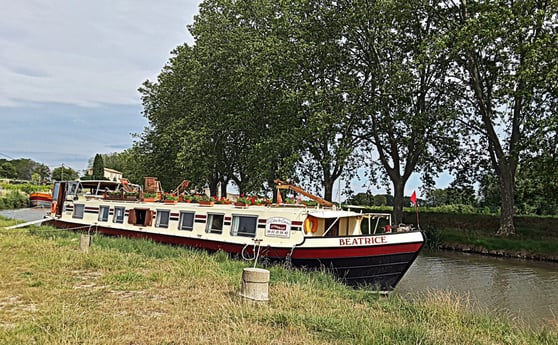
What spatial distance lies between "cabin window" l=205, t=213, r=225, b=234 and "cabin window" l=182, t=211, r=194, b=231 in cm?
87

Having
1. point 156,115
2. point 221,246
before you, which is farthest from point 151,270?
point 156,115

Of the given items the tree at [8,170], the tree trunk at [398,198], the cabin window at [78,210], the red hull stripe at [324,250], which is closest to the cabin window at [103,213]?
the cabin window at [78,210]

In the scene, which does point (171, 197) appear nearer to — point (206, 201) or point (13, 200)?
point (206, 201)

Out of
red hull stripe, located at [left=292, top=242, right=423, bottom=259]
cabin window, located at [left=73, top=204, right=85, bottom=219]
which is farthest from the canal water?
cabin window, located at [left=73, top=204, right=85, bottom=219]

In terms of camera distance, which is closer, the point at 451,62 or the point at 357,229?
the point at 357,229

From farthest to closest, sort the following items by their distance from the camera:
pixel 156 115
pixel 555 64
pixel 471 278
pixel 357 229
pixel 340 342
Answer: pixel 156 115
pixel 555 64
pixel 471 278
pixel 357 229
pixel 340 342

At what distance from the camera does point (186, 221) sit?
715 inches

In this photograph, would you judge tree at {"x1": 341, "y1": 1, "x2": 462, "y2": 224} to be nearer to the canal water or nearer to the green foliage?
the canal water

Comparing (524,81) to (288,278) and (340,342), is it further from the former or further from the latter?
(340,342)

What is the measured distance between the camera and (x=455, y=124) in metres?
28.4

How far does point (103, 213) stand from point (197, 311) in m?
14.9

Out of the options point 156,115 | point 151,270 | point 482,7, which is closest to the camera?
point 151,270

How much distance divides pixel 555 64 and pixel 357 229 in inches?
549

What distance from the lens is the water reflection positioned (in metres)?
14.0
